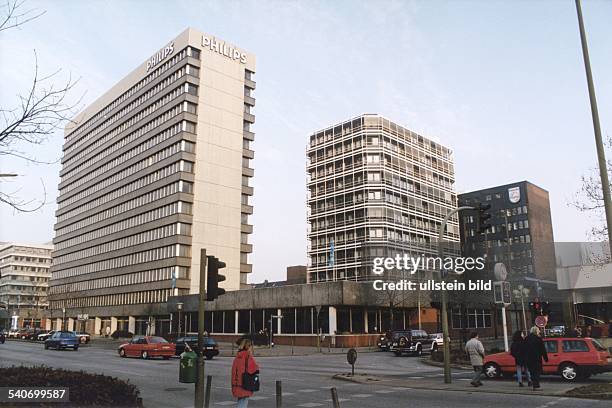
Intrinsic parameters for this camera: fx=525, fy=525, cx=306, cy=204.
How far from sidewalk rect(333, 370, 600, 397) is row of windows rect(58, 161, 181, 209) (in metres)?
60.0

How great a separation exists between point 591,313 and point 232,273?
183 feet

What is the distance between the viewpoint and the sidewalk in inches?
617

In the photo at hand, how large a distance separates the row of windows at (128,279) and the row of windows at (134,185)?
1375cm

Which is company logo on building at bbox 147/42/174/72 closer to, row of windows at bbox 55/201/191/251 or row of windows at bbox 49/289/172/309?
row of windows at bbox 55/201/191/251

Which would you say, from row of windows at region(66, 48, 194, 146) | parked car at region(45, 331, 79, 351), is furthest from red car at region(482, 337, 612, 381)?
row of windows at region(66, 48, 194, 146)

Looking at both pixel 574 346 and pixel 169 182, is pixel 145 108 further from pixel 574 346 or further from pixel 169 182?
pixel 574 346

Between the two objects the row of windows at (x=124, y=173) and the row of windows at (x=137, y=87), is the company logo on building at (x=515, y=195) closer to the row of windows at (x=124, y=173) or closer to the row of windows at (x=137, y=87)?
the row of windows at (x=124, y=173)

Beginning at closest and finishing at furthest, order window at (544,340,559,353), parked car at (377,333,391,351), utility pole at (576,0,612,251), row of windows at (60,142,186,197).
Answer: utility pole at (576,0,612,251)
window at (544,340,559,353)
parked car at (377,333,391,351)
row of windows at (60,142,186,197)

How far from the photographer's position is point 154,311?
243 feet

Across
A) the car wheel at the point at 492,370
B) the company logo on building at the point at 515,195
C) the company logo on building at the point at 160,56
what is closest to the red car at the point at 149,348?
the car wheel at the point at 492,370

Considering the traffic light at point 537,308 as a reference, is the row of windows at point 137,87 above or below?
above

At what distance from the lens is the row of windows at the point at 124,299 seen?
7469 cm

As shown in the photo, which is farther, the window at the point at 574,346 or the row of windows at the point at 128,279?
the row of windows at the point at 128,279

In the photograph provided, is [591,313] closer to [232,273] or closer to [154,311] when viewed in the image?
[232,273]
